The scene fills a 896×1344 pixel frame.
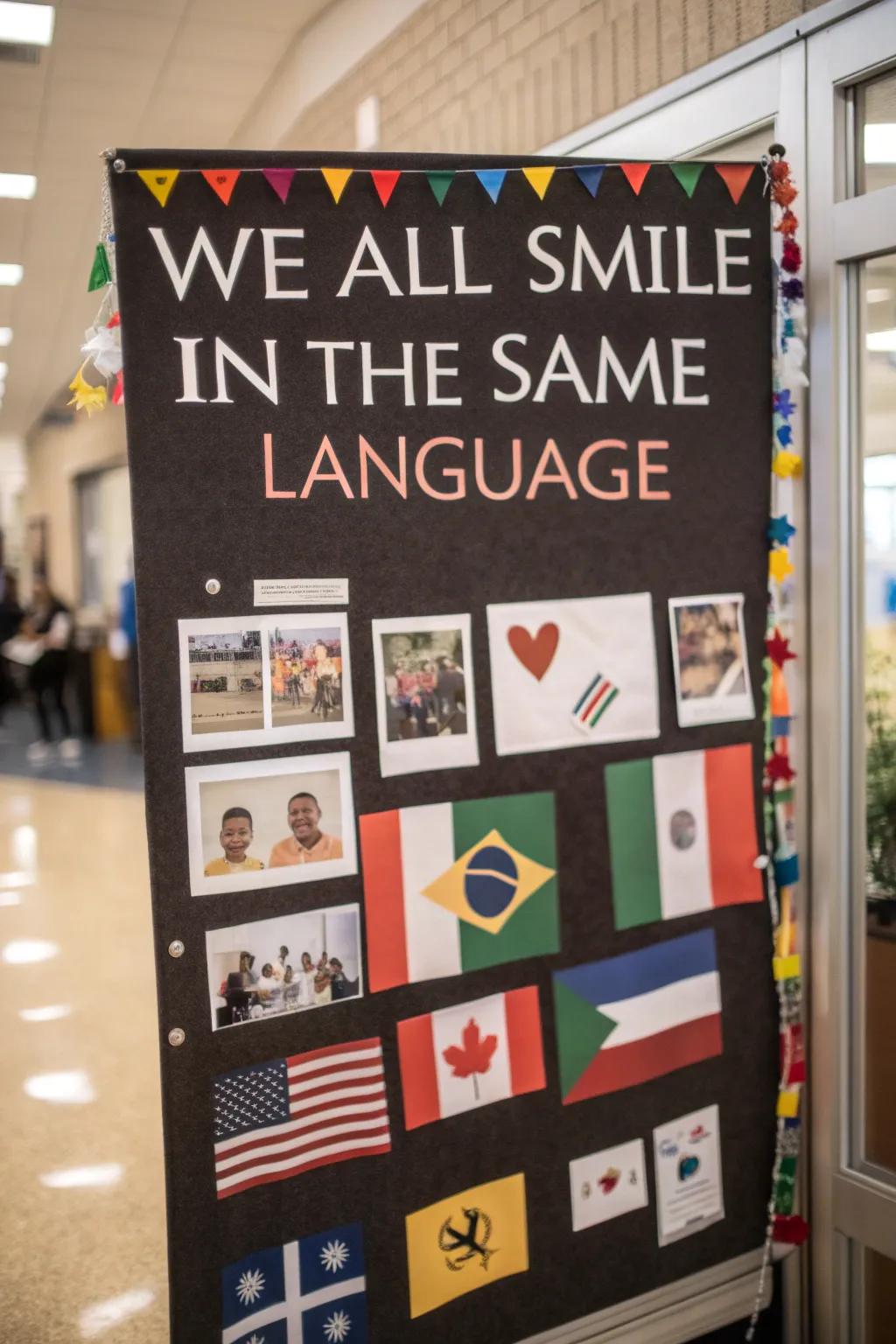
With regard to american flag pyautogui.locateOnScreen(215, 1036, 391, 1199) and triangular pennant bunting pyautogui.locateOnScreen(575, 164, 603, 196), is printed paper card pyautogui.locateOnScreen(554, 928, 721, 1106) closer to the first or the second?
american flag pyautogui.locateOnScreen(215, 1036, 391, 1199)

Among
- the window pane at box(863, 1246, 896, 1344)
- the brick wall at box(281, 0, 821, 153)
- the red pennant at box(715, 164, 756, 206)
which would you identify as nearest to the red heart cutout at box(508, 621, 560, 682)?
the red pennant at box(715, 164, 756, 206)

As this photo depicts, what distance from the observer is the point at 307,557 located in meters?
1.71

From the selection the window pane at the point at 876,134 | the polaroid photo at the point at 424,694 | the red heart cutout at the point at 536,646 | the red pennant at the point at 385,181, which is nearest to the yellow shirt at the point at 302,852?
the polaroid photo at the point at 424,694

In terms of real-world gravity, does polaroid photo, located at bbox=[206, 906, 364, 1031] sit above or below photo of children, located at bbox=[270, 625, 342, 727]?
below

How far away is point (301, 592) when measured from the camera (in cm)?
171

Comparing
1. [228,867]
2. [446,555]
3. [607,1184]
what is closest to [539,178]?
[446,555]

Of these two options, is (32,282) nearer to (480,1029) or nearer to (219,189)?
(219,189)

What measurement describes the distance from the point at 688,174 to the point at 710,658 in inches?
33.0

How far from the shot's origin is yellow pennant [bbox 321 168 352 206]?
1676 mm

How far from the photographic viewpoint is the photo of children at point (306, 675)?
1697 mm

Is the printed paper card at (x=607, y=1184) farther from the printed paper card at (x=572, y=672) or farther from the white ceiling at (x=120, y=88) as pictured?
the white ceiling at (x=120, y=88)

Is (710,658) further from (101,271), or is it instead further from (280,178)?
(101,271)

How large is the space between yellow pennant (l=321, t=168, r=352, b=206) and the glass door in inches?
34.5

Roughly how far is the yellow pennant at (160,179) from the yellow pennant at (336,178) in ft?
0.74
